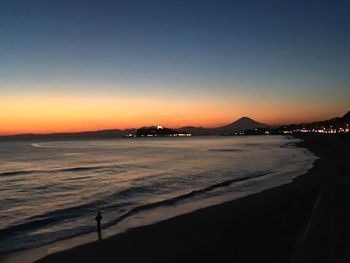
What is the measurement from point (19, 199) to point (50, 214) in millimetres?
7308

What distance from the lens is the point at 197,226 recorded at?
16.4 metres

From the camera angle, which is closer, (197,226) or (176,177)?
(197,226)

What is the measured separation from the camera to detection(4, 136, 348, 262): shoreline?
1227 centimetres

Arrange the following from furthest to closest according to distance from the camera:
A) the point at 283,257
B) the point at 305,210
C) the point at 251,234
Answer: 1. the point at 305,210
2. the point at 251,234
3. the point at 283,257

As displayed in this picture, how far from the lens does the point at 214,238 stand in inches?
559

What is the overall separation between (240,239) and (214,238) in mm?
1016

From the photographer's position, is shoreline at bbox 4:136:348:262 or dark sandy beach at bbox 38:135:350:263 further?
shoreline at bbox 4:136:348:262

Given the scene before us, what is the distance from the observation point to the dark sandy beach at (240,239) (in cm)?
1107

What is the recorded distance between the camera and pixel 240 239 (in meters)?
13.7

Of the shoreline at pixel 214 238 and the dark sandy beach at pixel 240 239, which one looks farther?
the shoreline at pixel 214 238

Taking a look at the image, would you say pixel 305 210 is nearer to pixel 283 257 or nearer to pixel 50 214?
pixel 283 257

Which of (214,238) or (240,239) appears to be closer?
(240,239)

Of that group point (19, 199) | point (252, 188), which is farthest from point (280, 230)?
point (19, 199)

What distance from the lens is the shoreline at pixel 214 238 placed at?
12266mm
